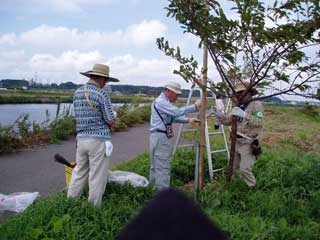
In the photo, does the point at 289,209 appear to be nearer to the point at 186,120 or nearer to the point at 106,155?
the point at 186,120

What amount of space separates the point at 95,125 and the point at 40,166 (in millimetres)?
3978

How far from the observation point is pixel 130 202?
17.2 feet

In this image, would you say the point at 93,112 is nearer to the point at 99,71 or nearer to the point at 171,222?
the point at 99,71

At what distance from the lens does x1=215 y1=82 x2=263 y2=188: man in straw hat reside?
5.39m

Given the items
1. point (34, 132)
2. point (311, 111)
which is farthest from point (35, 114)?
point (311, 111)

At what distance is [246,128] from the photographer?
589 cm

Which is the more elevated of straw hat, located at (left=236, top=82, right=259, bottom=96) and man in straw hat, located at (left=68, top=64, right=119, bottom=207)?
straw hat, located at (left=236, top=82, right=259, bottom=96)

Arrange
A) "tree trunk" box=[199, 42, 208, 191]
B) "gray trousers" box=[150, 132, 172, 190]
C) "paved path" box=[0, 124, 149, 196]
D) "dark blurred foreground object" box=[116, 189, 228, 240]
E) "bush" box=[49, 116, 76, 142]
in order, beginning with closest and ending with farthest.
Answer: "dark blurred foreground object" box=[116, 189, 228, 240] < "tree trunk" box=[199, 42, 208, 191] < "gray trousers" box=[150, 132, 172, 190] < "paved path" box=[0, 124, 149, 196] < "bush" box=[49, 116, 76, 142]

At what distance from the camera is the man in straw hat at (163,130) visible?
19.4ft

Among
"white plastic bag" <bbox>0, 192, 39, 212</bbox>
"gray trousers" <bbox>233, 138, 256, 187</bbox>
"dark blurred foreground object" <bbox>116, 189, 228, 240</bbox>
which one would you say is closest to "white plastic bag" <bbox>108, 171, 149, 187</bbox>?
"white plastic bag" <bbox>0, 192, 39, 212</bbox>

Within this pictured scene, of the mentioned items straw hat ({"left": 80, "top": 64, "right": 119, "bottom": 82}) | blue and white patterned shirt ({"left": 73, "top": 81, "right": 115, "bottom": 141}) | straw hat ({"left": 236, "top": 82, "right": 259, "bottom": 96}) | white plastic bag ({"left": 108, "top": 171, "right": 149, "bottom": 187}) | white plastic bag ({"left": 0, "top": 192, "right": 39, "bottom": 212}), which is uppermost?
straw hat ({"left": 80, "top": 64, "right": 119, "bottom": 82})

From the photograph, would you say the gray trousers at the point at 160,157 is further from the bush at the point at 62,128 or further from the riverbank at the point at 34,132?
the bush at the point at 62,128

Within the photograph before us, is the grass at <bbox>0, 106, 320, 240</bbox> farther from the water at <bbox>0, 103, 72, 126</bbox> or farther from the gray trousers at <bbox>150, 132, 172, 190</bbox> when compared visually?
the water at <bbox>0, 103, 72, 126</bbox>

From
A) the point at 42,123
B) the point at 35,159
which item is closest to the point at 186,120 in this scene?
the point at 35,159
